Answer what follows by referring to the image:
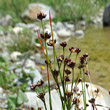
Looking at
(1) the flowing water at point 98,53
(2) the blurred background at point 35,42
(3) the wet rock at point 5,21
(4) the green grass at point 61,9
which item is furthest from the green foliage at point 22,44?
(4) the green grass at point 61,9

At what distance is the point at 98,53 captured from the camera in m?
4.40

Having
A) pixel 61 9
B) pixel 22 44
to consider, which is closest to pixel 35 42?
pixel 22 44

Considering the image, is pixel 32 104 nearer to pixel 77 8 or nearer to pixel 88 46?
pixel 88 46

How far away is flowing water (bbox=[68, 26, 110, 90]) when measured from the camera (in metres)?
3.27

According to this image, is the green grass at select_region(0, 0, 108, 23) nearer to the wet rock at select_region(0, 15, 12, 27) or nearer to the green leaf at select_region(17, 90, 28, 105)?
the wet rock at select_region(0, 15, 12, 27)

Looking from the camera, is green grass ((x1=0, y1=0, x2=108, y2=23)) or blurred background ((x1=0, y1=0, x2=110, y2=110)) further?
green grass ((x1=0, y1=0, x2=108, y2=23))

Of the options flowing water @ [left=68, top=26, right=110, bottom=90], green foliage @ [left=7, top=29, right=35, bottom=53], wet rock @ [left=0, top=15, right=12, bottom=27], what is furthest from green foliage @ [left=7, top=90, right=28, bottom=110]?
wet rock @ [left=0, top=15, right=12, bottom=27]

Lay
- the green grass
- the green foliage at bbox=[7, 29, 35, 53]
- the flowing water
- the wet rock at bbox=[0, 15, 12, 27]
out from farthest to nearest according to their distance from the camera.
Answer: the green grass
the wet rock at bbox=[0, 15, 12, 27]
the green foliage at bbox=[7, 29, 35, 53]
the flowing water

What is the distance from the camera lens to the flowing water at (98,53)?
3270 mm

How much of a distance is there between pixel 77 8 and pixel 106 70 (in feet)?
17.8

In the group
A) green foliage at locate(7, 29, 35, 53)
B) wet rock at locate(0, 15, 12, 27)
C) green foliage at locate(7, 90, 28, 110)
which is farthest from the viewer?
wet rock at locate(0, 15, 12, 27)

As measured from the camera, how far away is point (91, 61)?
3.97 meters

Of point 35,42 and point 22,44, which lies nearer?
point 35,42

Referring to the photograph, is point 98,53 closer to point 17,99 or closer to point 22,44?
point 22,44
